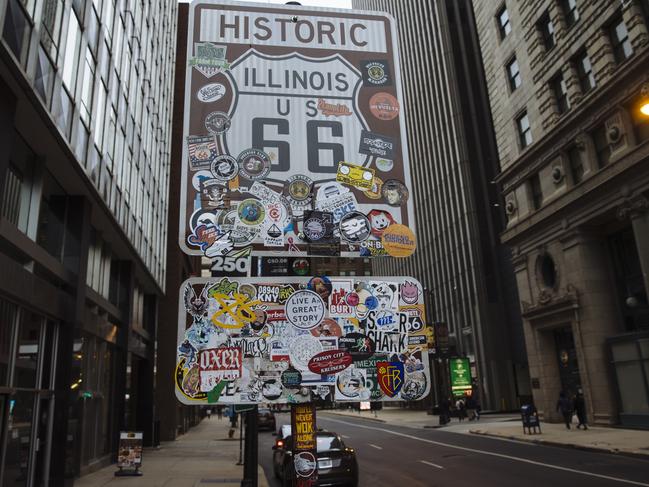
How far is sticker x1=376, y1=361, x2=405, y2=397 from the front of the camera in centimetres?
385

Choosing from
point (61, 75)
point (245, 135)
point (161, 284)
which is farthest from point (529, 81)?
point (245, 135)

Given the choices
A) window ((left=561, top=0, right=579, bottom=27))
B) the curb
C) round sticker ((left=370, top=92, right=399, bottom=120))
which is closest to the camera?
round sticker ((left=370, top=92, right=399, bottom=120))

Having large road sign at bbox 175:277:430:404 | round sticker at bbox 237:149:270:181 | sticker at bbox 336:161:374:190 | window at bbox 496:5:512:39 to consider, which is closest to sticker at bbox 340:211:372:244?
sticker at bbox 336:161:374:190

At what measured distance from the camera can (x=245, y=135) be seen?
4.36 meters

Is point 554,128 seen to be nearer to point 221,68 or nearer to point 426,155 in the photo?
point 221,68

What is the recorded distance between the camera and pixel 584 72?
87.8ft

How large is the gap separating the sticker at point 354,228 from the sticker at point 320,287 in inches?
17.4

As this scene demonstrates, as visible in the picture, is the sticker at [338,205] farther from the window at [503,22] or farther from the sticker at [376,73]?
the window at [503,22]

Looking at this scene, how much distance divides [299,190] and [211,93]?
3.81 ft

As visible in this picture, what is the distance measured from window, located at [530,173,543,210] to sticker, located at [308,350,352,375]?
29.5m

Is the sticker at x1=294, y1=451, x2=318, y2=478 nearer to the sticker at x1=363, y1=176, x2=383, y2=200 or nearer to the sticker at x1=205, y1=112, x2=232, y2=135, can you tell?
the sticker at x1=363, y1=176, x2=383, y2=200

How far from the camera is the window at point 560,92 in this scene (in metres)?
28.2

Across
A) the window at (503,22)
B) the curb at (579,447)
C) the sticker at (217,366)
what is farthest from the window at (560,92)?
the sticker at (217,366)

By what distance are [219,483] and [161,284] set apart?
1768cm
